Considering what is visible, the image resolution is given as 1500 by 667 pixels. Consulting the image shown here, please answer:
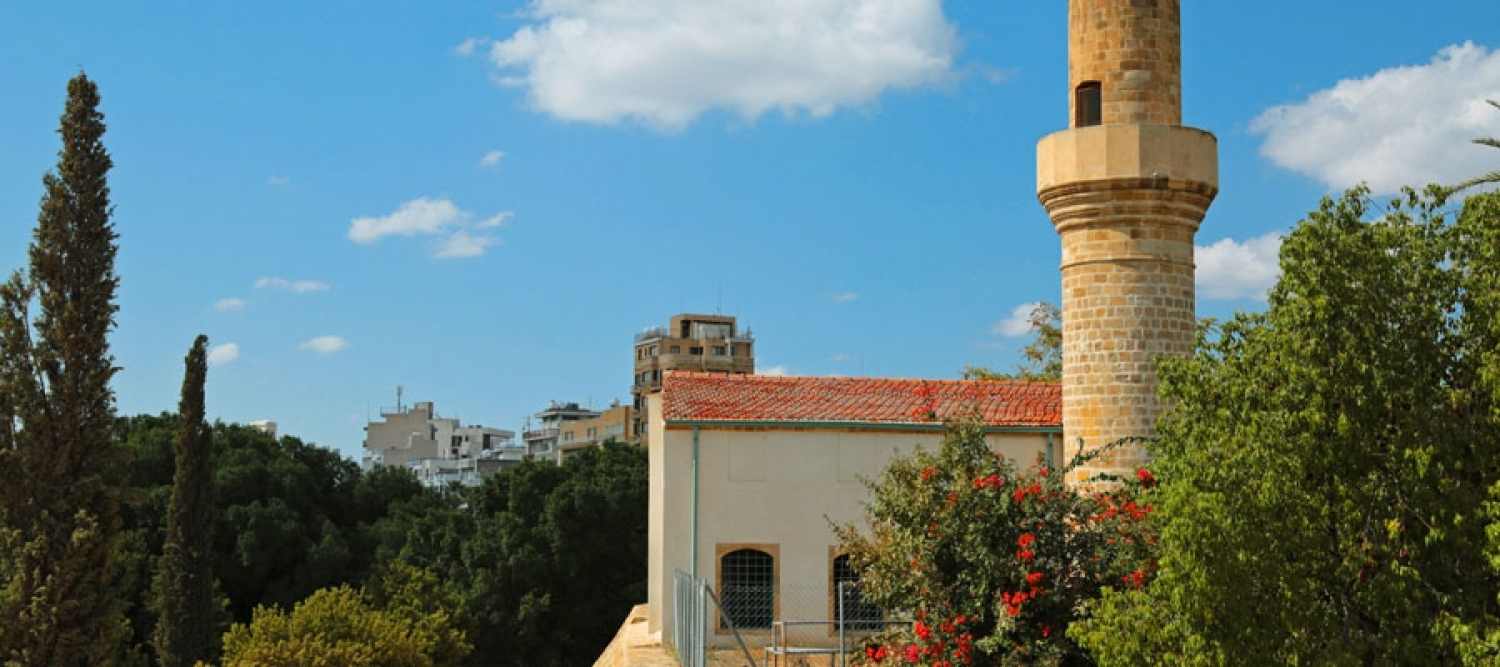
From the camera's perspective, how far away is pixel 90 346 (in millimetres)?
23109

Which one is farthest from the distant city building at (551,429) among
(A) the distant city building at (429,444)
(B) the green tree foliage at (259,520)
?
(B) the green tree foliage at (259,520)

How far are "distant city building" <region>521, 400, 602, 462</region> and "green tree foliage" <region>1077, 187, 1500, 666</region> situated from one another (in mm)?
88353

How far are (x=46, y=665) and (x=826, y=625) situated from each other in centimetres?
1219

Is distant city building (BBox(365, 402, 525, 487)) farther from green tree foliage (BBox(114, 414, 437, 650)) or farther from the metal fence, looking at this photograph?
the metal fence

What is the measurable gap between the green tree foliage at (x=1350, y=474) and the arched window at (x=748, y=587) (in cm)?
965

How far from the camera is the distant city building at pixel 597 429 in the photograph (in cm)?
8562

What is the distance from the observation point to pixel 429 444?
100000mm

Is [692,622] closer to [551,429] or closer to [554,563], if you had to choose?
[554,563]

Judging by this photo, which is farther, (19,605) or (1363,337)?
(19,605)

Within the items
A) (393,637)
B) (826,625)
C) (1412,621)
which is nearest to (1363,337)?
(1412,621)

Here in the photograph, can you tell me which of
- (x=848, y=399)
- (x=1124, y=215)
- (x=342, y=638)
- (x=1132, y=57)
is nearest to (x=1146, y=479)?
(x=1124, y=215)

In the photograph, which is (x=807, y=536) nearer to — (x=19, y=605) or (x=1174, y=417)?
(x=1174, y=417)

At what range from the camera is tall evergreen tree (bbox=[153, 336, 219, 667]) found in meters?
29.8

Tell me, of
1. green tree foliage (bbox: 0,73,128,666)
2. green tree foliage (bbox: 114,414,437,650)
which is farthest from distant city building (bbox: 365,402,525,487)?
green tree foliage (bbox: 0,73,128,666)
